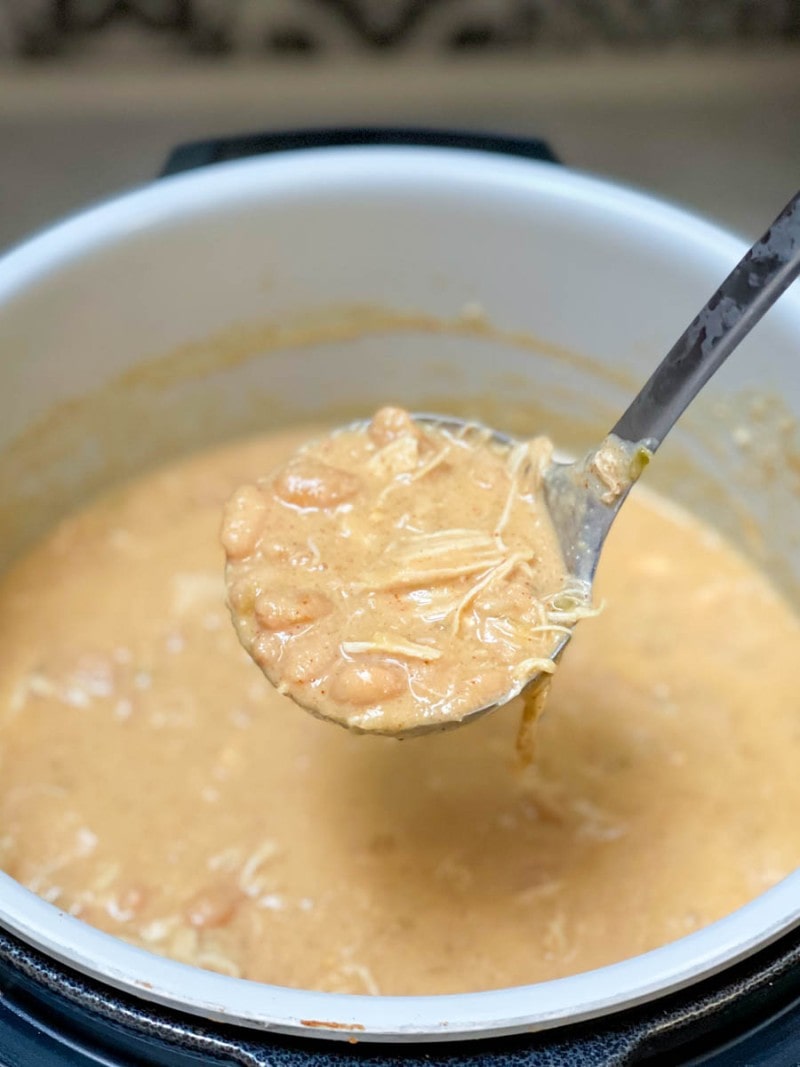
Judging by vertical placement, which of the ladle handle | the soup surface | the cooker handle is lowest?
the soup surface

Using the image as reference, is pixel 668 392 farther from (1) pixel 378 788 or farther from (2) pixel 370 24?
(2) pixel 370 24

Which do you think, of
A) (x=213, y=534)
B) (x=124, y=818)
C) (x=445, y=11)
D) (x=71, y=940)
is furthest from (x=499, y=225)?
(x=71, y=940)

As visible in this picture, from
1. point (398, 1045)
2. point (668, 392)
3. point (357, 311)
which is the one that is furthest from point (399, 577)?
point (357, 311)

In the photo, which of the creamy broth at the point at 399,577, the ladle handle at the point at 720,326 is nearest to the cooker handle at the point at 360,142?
the creamy broth at the point at 399,577

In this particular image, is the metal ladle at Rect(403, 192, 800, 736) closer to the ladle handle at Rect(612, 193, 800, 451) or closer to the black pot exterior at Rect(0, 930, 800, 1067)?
the ladle handle at Rect(612, 193, 800, 451)

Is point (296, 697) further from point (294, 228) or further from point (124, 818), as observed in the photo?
point (294, 228)

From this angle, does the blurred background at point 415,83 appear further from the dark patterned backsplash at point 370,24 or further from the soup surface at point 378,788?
the soup surface at point 378,788

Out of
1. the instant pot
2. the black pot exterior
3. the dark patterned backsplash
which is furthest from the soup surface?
the dark patterned backsplash
